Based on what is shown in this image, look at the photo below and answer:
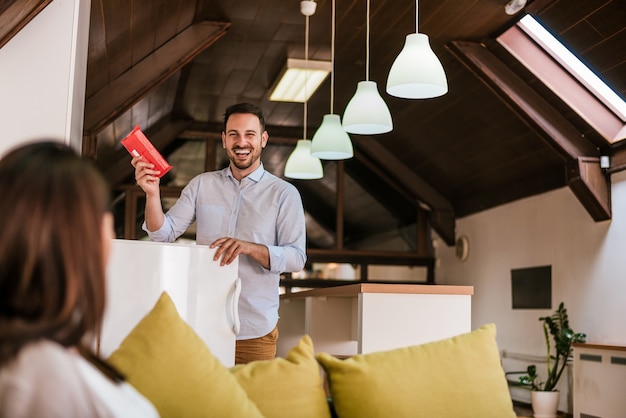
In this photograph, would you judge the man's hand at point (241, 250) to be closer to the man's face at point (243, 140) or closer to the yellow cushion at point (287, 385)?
the man's face at point (243, 140)

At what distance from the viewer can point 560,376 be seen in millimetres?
6691

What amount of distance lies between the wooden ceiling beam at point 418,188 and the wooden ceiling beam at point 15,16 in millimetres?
6416

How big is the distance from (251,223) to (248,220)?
2 centimetres

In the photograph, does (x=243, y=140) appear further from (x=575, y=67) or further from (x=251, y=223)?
(x=575, y=67)

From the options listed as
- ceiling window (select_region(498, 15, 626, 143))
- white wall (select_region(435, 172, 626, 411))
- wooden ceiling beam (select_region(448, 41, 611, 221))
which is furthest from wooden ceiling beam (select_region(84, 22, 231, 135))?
white wall (select_region(435, 172, 626, 411))

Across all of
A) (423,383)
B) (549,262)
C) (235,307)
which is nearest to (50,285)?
Answer: (423,383)

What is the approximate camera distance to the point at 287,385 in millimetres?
1621

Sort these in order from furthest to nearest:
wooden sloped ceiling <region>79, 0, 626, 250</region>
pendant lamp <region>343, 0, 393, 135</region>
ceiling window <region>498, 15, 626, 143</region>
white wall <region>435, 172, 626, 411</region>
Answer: white wall <region>435, 172, 626, 411</region> → ceiling window <region>498, 15, 626, 143</region> → wooden sloped ceiling <region>79, 0, 626, 250</region> → pendant lamp <region>343, 0, 393, 135</region>

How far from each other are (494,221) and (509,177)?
0.69 m

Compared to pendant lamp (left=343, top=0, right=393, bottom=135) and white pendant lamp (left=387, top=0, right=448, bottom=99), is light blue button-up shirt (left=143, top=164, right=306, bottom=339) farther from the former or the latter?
pendant lamp (left=343, top=0, right=393, bottom=135)

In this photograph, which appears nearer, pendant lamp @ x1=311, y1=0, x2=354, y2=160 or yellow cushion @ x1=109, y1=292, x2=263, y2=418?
yellow cushion @ x1=109, y1=292, x2=263, y2=418

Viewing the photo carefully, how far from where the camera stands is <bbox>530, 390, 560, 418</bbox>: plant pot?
21.0 ft

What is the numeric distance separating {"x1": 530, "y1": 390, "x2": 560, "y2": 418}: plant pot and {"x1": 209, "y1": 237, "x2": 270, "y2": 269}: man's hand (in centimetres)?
445

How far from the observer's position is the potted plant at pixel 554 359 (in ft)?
21.0
